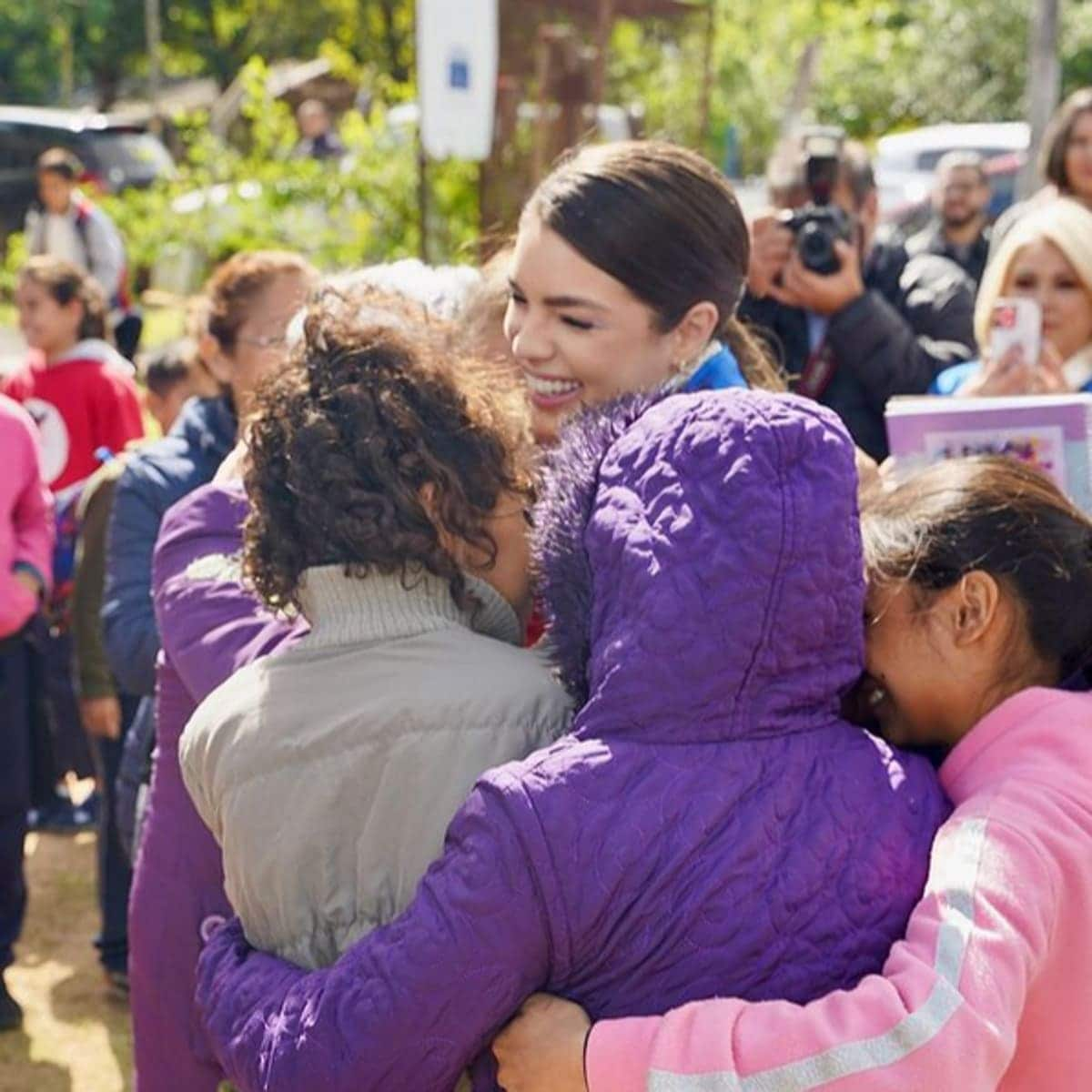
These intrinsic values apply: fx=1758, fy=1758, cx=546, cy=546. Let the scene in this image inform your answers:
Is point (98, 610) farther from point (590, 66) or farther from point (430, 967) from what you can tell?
point (590, 66)

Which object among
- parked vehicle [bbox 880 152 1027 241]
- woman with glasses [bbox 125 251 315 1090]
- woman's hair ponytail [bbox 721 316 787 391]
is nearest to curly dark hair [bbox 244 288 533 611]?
woman's hair ponytail [bbox 721 316 787 391]

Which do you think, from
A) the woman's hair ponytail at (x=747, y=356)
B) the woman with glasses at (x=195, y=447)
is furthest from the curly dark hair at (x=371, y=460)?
the woman with glasses at (x=195, y=447)

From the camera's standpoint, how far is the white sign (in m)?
6.99

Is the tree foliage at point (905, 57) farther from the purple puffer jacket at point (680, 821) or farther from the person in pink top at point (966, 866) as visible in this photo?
the purple puffer jacket at point (680, 821)

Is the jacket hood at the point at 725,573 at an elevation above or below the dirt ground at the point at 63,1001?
above

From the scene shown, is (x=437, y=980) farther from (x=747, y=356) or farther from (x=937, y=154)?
(x=937, y=154)

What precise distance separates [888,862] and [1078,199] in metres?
3.58

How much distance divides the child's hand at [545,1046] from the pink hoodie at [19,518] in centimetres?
313

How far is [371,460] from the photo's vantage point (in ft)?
5.51

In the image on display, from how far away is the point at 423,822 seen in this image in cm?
163

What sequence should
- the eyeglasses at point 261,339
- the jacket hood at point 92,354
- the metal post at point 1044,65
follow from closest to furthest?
the eyeglasses at point 261,339, the jacket hood at point 92,354, the metal post at point 1044,65

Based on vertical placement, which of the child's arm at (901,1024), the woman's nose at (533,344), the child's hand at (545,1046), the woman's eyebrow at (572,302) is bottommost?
the child's hand at (545,1046)

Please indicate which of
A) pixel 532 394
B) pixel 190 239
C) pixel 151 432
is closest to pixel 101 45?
pixel 190 239

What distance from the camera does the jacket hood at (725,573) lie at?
4.81 feet
